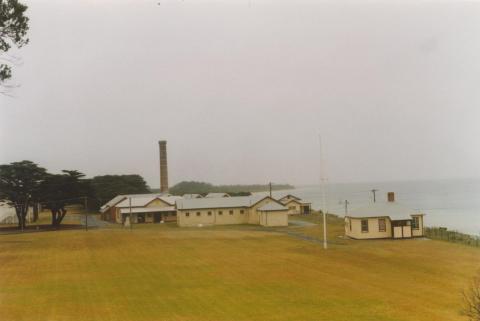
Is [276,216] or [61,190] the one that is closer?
[276,216]

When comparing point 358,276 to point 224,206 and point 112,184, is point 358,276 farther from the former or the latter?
point 112,184

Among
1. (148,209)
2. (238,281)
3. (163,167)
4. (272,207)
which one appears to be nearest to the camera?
(238,281)

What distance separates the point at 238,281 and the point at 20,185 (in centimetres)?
5788

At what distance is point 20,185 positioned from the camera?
7694 centimetres

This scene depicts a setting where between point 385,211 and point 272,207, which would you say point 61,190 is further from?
point 385,211

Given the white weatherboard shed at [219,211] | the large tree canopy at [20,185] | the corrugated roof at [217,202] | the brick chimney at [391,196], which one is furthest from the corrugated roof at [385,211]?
the large tree canopy at [20,185]

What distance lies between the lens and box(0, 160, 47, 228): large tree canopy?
75.6 metres

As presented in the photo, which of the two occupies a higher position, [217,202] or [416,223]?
[217,202]

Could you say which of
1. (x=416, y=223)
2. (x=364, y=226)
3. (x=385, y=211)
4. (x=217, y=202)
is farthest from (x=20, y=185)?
(x=416, y=223)

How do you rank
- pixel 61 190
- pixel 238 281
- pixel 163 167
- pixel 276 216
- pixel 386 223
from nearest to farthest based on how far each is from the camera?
pixel 238 281 → pixel 386 223 → pixel 276 216 → pixel 61 190 → pixel 163 167

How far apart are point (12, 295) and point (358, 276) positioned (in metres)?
18.5

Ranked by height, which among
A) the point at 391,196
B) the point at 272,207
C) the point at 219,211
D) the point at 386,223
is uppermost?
the point at 391,196

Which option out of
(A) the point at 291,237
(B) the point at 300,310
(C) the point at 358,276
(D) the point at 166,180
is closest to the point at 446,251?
(C) the point at 358,276

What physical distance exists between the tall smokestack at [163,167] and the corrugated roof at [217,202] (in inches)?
1192
